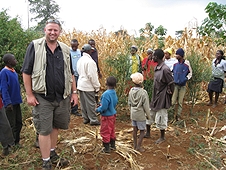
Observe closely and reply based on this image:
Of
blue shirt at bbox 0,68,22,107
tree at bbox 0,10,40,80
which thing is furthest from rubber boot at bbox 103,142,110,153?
tree at bbox 0,10,40,80

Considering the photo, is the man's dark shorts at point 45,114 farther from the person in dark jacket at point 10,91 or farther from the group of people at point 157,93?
the group of people at point 157,93

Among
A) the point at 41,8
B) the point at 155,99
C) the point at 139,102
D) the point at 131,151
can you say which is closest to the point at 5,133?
the point at 131,151

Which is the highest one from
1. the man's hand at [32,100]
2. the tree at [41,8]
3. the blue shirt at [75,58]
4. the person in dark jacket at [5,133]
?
the tree at [41,8]

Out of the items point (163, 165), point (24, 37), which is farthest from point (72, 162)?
point (24, 37)

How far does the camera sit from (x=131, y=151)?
159 inches

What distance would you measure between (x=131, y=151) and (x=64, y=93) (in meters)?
1.66

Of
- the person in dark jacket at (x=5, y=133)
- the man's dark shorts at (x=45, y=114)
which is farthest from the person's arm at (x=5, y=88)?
the man's dark shorts at (x=45, y=114)

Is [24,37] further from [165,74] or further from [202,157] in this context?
[202,157]

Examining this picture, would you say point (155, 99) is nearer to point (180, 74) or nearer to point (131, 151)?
point (131, 151)

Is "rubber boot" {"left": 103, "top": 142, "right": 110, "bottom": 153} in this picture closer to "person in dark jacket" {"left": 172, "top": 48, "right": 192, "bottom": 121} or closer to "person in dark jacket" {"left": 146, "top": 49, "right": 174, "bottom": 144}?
"person in dark jacket" {"left": 146, "top": 49, "right": 174, "bottom": 144}

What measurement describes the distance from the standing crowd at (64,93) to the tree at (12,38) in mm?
1308

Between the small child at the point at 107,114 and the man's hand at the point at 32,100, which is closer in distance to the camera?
the man's hand at the point at 32,100

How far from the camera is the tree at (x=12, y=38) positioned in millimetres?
5535

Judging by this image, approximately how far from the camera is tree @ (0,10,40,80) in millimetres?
5535
